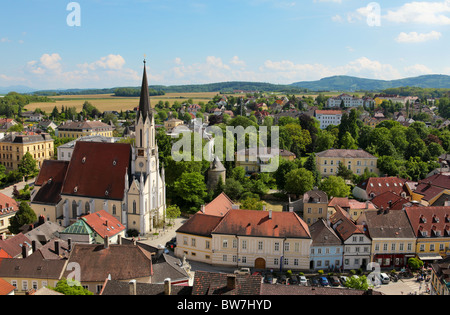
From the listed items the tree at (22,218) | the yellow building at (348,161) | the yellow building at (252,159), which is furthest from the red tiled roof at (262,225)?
the yellow building at (348,161)

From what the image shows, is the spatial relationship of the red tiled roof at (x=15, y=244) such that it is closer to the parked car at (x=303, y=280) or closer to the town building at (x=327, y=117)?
the parked car at (x=303, y=280)

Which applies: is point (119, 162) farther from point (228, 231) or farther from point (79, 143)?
point (228, 231)

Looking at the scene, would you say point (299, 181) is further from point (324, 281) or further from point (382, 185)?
point (324, 281)

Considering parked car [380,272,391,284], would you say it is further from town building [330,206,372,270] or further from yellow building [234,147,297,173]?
yellow building [234,147,297,173]

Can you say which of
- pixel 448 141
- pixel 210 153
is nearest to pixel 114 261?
pixel 210 153

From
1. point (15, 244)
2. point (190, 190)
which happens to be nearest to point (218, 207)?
point (190, 190)

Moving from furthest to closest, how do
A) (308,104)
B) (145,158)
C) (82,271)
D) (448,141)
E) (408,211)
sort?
1. (308,104)
2. (448,141)
3. (145,158)
4. (408,211)
5. (82,271)
